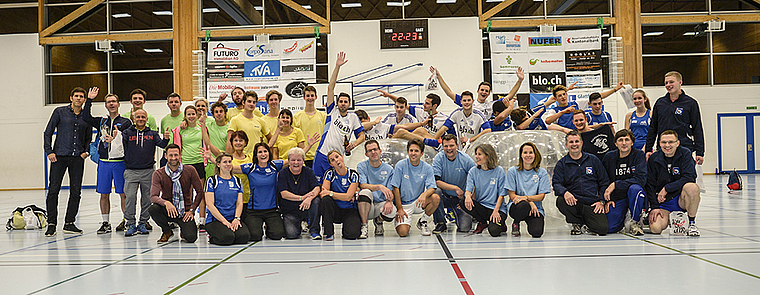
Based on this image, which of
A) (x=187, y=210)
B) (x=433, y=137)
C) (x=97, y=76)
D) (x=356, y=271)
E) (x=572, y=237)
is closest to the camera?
(x=356, y=271)

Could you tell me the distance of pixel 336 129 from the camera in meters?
7.12

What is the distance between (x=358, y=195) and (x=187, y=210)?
210 centimetres

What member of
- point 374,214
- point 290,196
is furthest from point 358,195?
point 290,196

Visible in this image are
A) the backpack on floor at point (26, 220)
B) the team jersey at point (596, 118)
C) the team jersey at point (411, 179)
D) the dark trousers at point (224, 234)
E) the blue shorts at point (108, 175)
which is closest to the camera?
the dark trousers at point (224, 234)

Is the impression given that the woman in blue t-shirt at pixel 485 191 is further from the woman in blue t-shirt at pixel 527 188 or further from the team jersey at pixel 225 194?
the team jersey at pixel 225 194

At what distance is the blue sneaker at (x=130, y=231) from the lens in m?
6.54

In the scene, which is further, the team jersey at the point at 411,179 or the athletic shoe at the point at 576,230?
the team jersey at the point at 411,179

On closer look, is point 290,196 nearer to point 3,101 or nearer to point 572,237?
point 572,237

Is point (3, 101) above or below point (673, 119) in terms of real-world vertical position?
above

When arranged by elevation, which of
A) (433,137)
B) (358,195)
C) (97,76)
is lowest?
(358,195)

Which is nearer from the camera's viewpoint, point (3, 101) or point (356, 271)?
point (356, 271)

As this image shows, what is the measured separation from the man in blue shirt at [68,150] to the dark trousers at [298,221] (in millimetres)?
3077

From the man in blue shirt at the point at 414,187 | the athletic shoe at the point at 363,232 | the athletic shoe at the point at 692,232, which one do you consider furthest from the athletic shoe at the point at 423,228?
the athletic shoe at the point at 692,232

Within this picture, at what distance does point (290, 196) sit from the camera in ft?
20.0
